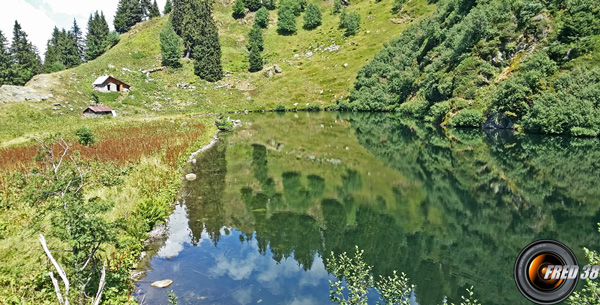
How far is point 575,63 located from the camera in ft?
155

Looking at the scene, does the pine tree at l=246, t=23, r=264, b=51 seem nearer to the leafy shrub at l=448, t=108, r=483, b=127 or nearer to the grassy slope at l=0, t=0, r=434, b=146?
the grassy slope at l=0, t=0, r=434, b=146

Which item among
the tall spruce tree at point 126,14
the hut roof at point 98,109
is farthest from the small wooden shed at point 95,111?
the tall spruce tree at point 126,14

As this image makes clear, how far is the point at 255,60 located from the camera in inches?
4759

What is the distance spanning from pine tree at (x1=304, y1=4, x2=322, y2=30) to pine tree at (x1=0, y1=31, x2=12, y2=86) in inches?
4479

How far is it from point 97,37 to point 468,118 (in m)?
154

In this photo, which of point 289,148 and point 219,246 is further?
point 289,148

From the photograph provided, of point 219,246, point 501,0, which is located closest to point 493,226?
point 219,246

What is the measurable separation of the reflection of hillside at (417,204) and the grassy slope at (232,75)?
37.6 metres

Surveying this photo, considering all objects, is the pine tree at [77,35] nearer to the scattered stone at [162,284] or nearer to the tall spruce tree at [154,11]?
the tall spruce tree at [154,11]

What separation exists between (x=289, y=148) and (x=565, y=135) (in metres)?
39.2

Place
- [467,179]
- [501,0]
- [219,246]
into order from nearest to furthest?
1. [219,246]
2. [467,179]
3. [501,0]

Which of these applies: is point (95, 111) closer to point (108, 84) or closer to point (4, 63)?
point (108, 84)

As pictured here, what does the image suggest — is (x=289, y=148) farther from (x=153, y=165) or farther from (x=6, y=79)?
(x=6, y=79)

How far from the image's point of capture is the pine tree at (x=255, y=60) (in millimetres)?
120500
